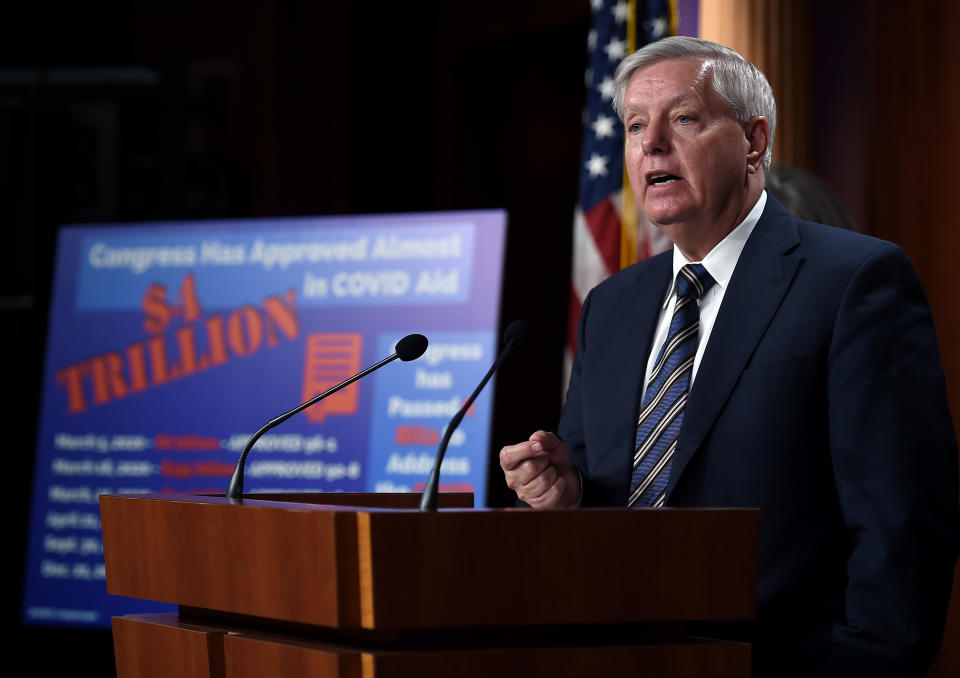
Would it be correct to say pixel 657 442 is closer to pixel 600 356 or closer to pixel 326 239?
pixel 600 356

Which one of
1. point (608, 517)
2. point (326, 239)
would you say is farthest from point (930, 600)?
point (326, 239)

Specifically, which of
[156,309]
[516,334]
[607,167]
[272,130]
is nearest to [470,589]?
[516,334]

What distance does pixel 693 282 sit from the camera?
2.00 m

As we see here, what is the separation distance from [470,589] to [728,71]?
110 cm

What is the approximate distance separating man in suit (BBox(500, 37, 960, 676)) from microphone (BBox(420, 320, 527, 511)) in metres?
0.18

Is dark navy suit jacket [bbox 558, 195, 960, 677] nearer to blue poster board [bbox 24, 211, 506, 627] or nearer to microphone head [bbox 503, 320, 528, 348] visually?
microphone head [bbox 503, 320, 528, 348]

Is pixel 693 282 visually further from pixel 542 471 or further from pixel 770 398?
pixel 542 471

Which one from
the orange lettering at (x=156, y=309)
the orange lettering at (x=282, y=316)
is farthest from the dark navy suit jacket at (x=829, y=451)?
the orange lettering at (x=156, y=309)

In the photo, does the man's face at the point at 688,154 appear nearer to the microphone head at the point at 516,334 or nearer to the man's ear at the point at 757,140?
the man's ear at the point at 757,140

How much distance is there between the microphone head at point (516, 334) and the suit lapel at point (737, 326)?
1.02 feet

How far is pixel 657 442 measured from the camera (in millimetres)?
1896

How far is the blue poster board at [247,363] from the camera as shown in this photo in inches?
166

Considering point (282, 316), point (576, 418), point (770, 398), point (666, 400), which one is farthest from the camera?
point (282, 316)

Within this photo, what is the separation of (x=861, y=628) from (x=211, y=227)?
11.6 ft
